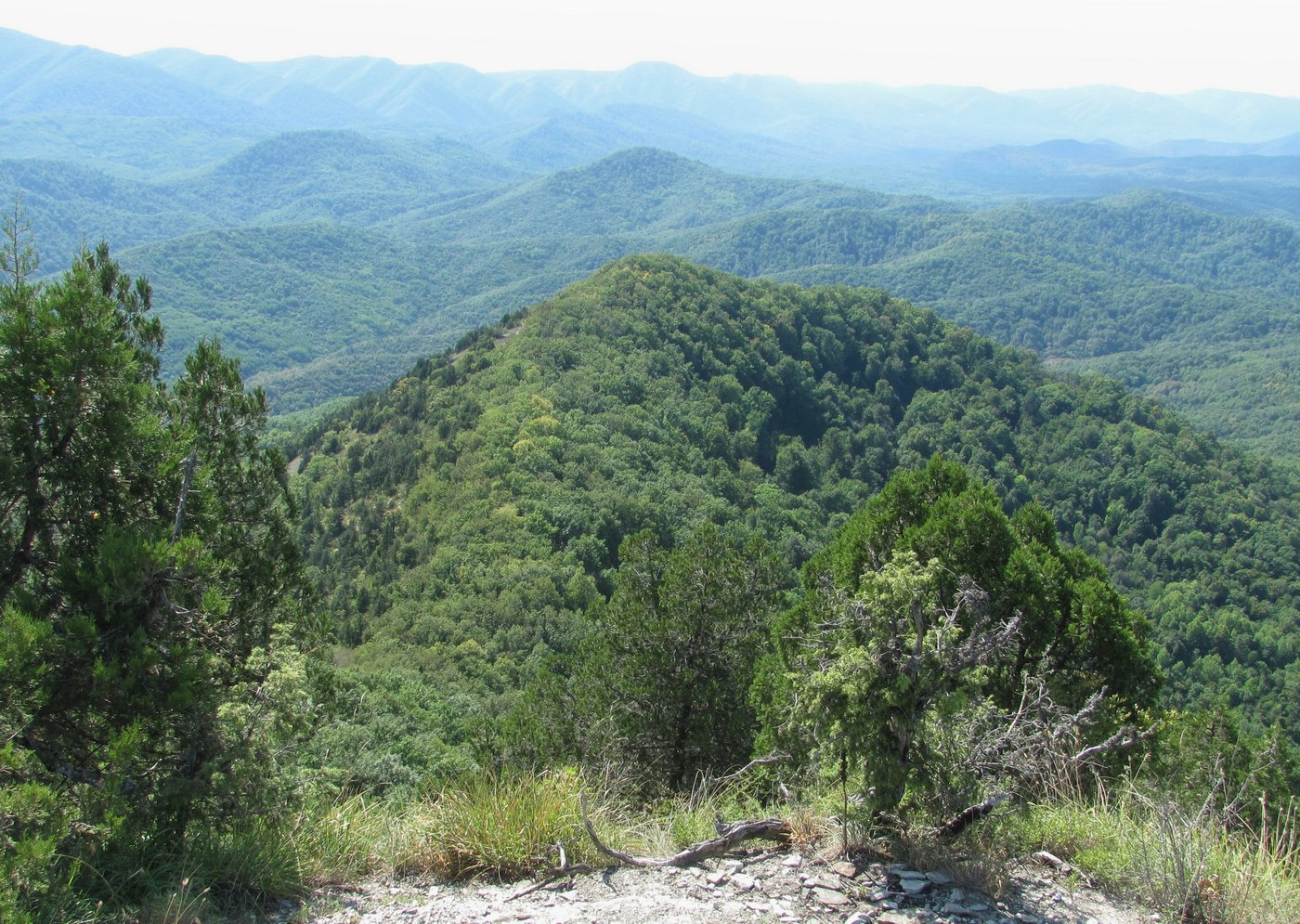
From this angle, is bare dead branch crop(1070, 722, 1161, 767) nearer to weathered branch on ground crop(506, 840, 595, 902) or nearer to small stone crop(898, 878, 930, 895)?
small stone crop(898, 878, 930, 895)

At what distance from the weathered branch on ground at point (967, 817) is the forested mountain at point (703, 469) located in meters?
14.5

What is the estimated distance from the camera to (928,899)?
554 centimetres

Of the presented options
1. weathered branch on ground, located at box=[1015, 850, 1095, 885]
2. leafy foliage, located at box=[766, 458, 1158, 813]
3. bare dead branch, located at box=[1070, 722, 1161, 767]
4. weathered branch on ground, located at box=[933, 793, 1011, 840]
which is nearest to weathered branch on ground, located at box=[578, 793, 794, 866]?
leafy foliage, located at box=[766, 458, 1158, 813]

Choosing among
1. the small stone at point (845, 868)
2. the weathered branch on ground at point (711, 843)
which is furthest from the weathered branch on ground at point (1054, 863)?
the weathered branch on ground at point (711, 843)

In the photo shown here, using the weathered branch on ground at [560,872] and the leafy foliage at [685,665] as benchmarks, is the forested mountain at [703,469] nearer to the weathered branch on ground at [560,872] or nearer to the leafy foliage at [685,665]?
the leafy foliage at [685,665]

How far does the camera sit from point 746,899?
221 inches

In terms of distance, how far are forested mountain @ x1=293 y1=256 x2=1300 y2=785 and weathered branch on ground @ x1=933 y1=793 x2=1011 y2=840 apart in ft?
47.4

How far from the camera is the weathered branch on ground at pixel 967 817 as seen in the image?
18.7 feet

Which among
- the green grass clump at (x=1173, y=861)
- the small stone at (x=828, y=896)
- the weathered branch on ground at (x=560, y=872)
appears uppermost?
the green grass clump at (x=1173, y=861)

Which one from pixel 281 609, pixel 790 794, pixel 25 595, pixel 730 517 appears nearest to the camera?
pixel 25 595

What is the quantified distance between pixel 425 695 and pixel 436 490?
956 inches

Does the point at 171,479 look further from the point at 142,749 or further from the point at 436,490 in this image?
the point at 436,490

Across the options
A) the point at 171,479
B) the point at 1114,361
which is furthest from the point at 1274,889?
the point at 1114,361

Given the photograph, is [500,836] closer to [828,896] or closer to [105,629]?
[828,896]
